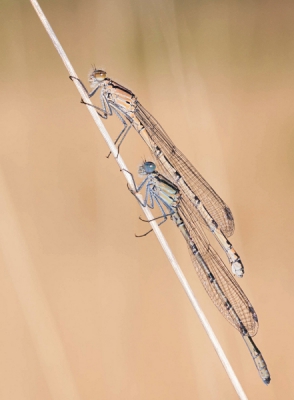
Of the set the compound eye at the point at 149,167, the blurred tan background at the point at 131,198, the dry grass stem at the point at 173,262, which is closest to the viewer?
the dry grass stem at the point at 173,262

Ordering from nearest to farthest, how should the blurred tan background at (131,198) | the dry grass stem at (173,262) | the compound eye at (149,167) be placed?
the dry grass stem at (173,262)
the compound eye at (149,167)
the blurred tan background at (131,198)

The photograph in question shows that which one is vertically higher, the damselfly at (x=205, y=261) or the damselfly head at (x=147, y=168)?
the damselfly head at (x=147, y=168)

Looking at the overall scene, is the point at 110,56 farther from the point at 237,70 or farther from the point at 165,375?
the point at 165,375

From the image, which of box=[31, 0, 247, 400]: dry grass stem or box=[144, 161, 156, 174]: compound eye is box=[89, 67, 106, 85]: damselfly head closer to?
box=[31, 0, 247, 400]: dry grass stem

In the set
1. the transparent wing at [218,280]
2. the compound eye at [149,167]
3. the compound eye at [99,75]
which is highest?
the compound eye at [99,75]

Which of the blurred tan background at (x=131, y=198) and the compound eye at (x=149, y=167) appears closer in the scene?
the compound eye at (x=149, y=167)

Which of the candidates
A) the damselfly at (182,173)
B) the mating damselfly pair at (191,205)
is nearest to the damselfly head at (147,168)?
the mating damselfly pair at (191,205)

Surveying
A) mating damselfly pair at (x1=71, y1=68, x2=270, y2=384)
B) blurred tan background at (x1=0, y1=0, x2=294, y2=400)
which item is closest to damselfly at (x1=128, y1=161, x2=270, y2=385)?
mating damselfly pair at (x1=71, y1=68, x2=270, y2=384)

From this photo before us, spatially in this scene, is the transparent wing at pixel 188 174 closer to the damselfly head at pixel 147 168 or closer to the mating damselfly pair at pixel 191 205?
the mating damselfly pair at pixel 191 205
